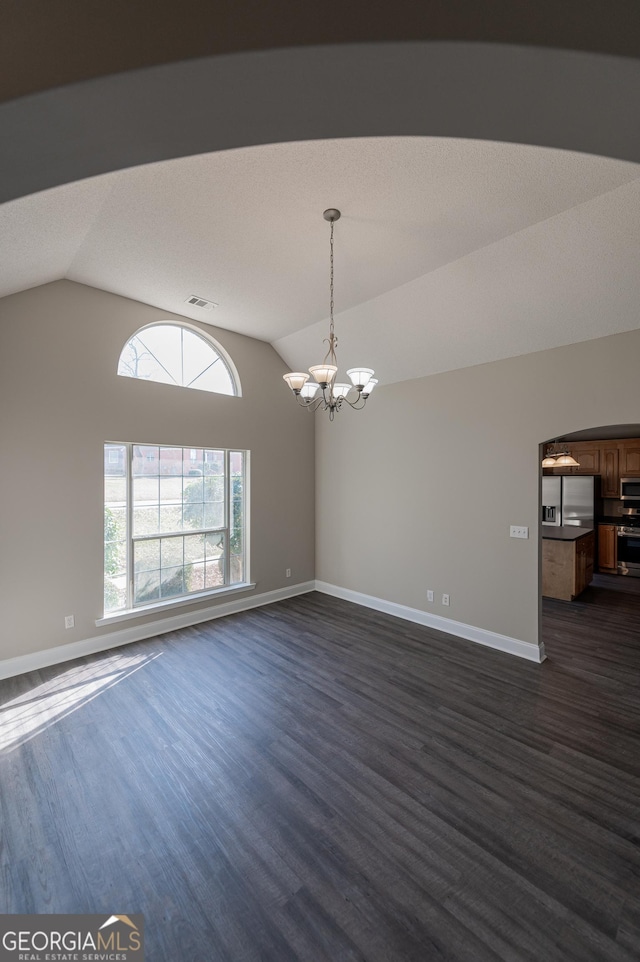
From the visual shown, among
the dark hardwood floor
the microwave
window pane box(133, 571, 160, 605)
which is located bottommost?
the dark hardwood floor

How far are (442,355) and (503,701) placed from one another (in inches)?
128

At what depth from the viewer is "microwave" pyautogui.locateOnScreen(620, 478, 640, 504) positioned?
657 centimetres

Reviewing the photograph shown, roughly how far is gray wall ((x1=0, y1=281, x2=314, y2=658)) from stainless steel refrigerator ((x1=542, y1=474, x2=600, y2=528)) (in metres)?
6.28

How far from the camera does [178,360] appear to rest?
448 cm

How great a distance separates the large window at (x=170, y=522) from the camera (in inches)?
159

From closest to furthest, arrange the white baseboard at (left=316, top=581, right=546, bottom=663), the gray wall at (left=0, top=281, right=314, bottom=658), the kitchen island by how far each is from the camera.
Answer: the gray wall at (left=0, top=281, right=314, bottom=658) < the white baseboard at (left=316, top=581, right=546, bottom=663) < the kitchen island

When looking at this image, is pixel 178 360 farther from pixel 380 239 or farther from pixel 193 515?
pixel 380 239

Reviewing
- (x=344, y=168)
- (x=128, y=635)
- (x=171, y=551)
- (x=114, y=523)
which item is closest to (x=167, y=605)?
(x=128, y=635)

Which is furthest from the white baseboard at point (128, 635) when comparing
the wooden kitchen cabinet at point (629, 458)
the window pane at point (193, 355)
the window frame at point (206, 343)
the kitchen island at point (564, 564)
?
the wooden kitchen cabinet at point (629, 458)

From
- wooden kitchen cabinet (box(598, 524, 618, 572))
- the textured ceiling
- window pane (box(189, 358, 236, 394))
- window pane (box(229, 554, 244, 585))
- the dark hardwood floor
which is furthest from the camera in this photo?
wooden kitchen cabinet (box(598, 524, 618, 572))

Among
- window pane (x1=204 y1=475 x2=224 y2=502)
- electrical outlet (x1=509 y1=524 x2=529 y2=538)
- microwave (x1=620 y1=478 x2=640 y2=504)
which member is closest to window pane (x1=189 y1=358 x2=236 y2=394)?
window pane (x1=204 y1=475 x2=224 y2=502)

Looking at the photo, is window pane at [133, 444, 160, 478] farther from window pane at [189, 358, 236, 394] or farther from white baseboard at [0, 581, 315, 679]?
white baseboard at [0, 581, 315, 679]

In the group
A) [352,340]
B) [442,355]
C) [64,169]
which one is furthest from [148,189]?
[442,355]

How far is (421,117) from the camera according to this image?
3.10ft
